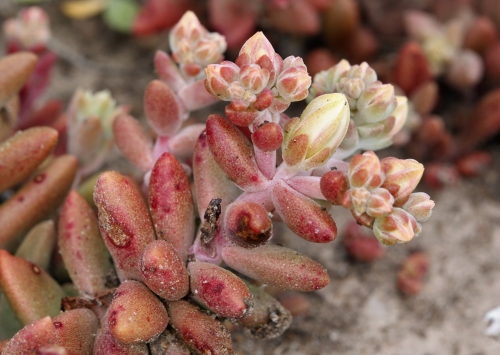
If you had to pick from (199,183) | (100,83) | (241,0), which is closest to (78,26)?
(100,83)

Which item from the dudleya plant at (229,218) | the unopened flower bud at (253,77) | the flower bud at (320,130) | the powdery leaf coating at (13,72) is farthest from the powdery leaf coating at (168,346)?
the powdery leaf coating at (13,72)

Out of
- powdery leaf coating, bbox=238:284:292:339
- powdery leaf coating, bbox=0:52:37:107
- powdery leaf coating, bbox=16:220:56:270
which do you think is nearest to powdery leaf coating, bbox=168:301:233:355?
powdery leaf coating, bbox=238:284:292:339

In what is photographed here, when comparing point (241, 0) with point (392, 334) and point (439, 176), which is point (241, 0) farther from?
point (392, 334)

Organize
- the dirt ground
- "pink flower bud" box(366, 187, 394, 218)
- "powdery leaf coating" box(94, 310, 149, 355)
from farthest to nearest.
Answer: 1. the dirt ground
2. "powdery leaf coating" box(94, 310, 149, 355)
3. "pink flower bud" box(366, 187, 394, 218)

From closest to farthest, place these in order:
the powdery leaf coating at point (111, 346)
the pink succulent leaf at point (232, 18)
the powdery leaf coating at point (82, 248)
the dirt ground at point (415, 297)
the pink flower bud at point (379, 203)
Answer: the pink flower bud at point (379, 203), the powdery leaf coating at point (111, 346), the powdery leaf coating at point (82, 248), the dirt ground at point (415, 297), the pink succulent leaf at point (232, 18)

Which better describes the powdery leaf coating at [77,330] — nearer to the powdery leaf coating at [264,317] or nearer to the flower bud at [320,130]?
the powdery leaf coating at [264,317]

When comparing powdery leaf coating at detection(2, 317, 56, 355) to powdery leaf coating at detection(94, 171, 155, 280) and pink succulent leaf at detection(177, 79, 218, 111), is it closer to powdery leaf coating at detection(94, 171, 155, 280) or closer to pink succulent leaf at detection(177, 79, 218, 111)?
powdery leaf coating at detection(94, 171, 155, 280)

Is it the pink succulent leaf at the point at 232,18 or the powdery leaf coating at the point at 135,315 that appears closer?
the powdery leaf coating at the point at 135,315
